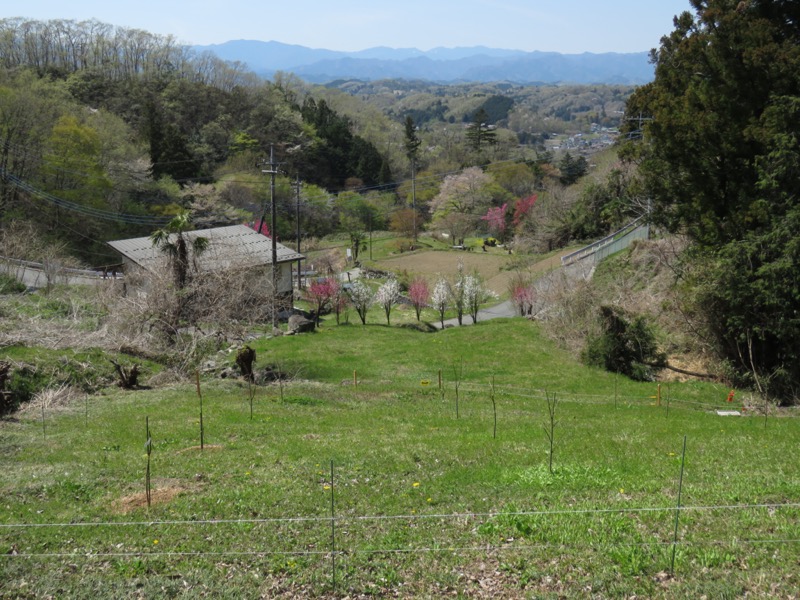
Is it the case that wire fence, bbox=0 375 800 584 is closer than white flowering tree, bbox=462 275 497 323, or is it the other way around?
wire fence, bbox=0 375 800 584

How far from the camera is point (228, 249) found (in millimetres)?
28734

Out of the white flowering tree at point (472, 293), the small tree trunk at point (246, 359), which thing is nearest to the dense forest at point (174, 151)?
the white flowering tree at point (472, 293)

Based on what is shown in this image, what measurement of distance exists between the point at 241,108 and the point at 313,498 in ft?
285

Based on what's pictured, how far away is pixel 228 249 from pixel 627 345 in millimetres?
16730

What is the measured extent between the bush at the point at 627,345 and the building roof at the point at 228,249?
13.8 meters

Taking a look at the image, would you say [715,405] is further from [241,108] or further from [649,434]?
[241,108]

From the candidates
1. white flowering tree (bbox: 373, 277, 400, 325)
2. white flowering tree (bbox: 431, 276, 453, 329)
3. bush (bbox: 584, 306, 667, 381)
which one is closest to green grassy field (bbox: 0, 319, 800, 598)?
bush (bbox: 584, 306, 667, 381)

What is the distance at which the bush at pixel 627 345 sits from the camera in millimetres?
21875

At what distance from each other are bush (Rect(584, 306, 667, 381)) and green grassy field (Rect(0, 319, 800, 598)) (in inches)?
256

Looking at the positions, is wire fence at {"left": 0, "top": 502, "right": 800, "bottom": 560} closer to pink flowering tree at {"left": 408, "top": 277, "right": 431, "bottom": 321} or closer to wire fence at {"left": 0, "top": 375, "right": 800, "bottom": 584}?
wire fence at {"left": 0, "top": 375, "right": 800, "bottom": 584}

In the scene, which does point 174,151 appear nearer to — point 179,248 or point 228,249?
point 228,249

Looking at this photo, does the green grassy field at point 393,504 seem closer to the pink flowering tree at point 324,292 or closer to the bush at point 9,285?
the bush at point 9,285

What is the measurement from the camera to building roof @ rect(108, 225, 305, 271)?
2666cm

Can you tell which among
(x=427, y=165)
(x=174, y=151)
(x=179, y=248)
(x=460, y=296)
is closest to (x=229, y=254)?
(x=179, y=248)
